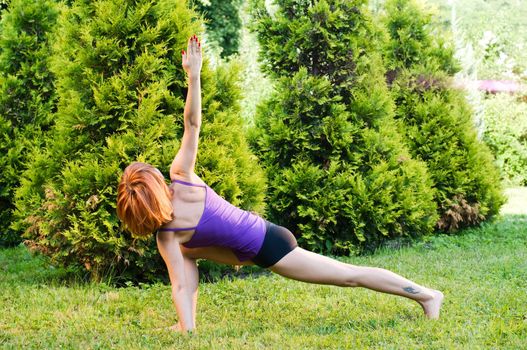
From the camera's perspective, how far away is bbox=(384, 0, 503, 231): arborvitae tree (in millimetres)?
9602

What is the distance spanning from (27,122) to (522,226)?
7781mm

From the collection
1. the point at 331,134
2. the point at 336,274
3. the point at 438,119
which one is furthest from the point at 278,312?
the point at 438,119

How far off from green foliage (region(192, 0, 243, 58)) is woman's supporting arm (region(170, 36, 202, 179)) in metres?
19.8

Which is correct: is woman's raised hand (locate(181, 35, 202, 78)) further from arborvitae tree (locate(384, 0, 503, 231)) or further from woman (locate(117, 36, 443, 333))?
arborvitae tree (locate(384, 0, 503, 231))

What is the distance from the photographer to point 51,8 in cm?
916

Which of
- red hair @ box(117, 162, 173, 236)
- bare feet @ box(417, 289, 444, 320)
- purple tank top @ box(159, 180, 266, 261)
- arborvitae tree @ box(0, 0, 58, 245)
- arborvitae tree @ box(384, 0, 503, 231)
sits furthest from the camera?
Answer: arborvitae tree @ box(384, 0, 503, 231)

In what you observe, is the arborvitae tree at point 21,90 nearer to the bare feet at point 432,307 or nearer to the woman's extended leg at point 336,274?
the woman's extended leg at point 336,274

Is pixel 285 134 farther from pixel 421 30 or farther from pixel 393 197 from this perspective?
pixel 421 30

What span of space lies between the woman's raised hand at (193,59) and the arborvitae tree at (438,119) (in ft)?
19.0

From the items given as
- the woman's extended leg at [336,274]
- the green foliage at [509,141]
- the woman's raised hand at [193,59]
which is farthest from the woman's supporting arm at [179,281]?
the green foliage at [509,141]

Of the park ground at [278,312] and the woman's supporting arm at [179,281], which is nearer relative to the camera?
the park ground at [278,312]

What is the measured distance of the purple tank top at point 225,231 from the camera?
4.50 metres

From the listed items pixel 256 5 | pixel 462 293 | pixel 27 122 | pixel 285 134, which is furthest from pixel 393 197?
pixel 27 122

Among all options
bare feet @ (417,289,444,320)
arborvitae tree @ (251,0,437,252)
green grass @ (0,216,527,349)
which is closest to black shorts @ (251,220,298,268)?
green grass @ (0,216,527,349)
